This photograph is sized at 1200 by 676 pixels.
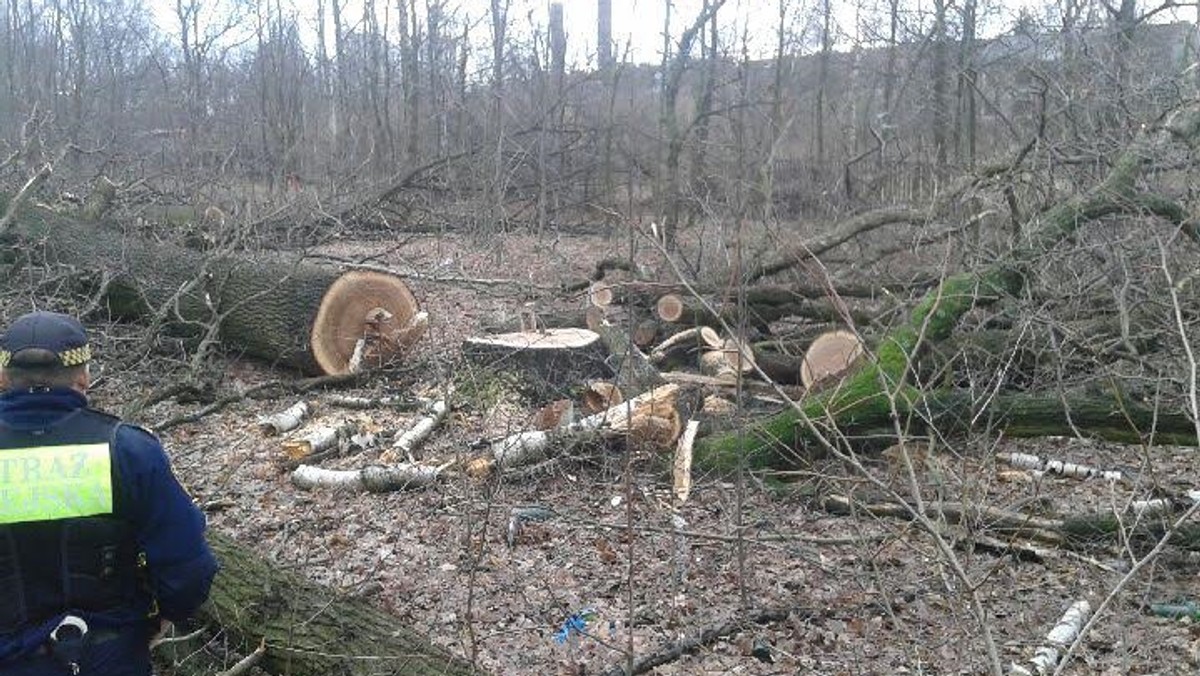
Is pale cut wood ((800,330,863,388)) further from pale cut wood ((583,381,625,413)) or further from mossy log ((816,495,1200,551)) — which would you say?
mossy log ((816,495,1200,551))

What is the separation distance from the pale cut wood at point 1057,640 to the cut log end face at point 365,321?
211 inches

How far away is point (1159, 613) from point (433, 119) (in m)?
20.1

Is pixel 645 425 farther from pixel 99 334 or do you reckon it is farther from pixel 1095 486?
pixel 99 334

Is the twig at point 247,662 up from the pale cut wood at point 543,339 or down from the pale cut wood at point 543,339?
down

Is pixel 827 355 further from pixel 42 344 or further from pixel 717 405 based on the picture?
pixel 42 344

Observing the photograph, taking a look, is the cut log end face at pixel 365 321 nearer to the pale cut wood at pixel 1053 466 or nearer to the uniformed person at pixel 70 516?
the pale cut wood at pixel 1053 466

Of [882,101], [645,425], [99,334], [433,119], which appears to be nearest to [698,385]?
[645,425]

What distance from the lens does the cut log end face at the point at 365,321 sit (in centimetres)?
772

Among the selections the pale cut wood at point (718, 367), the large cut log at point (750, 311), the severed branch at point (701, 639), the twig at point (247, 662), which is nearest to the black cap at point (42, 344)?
the twig at point (247, 662)

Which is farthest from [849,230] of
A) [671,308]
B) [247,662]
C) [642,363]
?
[247,662]

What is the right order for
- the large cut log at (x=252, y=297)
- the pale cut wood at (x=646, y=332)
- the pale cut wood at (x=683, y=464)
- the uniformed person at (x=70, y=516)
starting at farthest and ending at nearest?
the pale cut wood at (x=646, y=332)
the large cut log at (x=252, y=297)
the pale cut wood at (x=683, y=464)
the uniformed person at (x=70, y=516)

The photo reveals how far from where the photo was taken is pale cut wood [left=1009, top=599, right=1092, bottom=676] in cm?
333

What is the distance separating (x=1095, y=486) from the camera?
5738 millimetres

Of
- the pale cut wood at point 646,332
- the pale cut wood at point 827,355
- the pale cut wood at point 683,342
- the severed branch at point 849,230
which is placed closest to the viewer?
the pale cut wood at point 827,355
